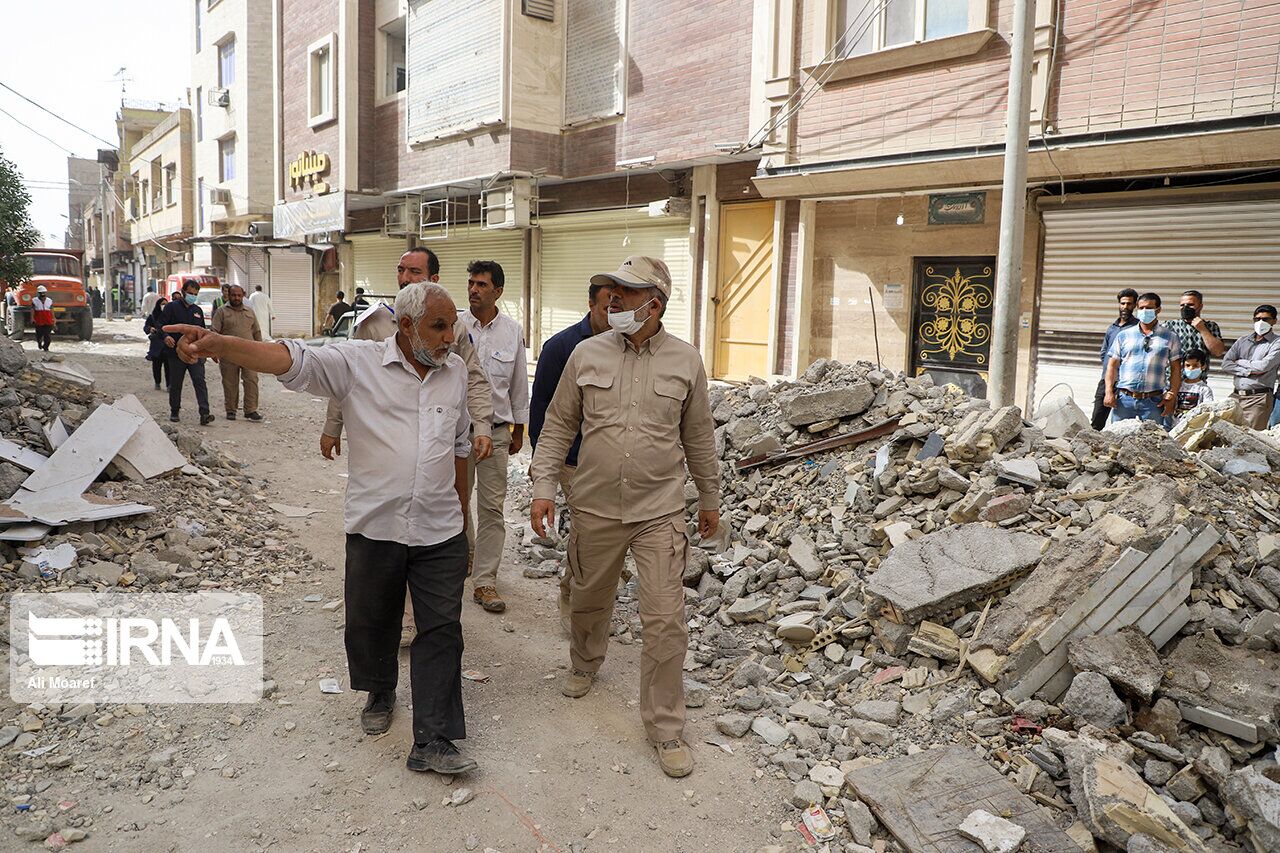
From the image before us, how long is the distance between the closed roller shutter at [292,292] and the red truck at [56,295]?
17.6 ft

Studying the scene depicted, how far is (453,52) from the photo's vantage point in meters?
16.7

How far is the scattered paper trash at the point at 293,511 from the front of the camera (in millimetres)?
7009

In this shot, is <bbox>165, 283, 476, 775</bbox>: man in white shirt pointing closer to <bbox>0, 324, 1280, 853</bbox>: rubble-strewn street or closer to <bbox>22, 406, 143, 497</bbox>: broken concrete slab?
<bbox>0, 324, 1280, 853</bbox>: rubble-strewn street

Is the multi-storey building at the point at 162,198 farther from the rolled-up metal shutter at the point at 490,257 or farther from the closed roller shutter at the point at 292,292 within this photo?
the rolled-up metal shutter at the point at 490,257

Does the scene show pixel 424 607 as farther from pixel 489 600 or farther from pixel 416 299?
pixel 489 600

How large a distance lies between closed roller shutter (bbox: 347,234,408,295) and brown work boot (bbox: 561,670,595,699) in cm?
1984

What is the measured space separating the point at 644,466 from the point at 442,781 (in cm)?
145

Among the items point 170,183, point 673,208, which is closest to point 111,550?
point 673,208

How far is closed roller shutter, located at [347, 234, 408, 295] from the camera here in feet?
76.2

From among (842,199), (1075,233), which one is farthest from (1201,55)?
(842,199)

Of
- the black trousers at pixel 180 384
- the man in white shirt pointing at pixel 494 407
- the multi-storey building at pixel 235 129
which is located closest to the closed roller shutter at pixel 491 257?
the black trousers at pixel 180 384

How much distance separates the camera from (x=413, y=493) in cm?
338

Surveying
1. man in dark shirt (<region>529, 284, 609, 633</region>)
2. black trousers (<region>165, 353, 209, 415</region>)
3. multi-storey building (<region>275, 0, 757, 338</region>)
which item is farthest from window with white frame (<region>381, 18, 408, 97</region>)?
man in dark shirt (<region>529, 284, 609, 633</region>)

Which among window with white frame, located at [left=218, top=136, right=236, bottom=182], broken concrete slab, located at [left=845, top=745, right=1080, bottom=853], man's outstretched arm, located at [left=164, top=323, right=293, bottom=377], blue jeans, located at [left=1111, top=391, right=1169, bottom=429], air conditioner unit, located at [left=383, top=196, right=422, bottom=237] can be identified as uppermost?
window with white frame, located at [left=218, top=136, right=236, bottom=182]
